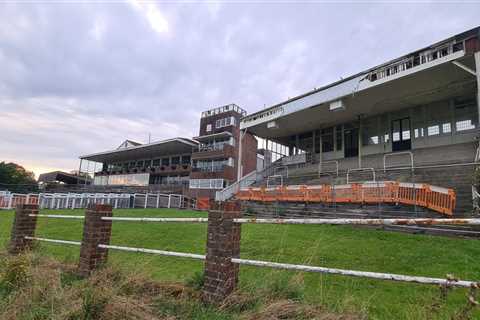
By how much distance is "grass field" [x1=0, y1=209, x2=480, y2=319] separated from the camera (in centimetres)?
Answer: 337

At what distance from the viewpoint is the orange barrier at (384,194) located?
962cm

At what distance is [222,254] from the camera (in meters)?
3.19

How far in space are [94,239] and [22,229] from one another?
2.82 metres

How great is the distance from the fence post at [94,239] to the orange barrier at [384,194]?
9.11 m

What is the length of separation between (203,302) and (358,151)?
2002cm

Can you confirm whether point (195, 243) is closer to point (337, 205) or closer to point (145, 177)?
point (337, 205)

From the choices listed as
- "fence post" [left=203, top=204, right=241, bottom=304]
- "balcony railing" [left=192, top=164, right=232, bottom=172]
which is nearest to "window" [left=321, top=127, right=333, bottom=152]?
"balcony railing" [left=192, top=164, right=232, bottom=172]

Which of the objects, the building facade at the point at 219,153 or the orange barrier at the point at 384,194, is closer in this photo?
the orange barrier at the point at 384,194

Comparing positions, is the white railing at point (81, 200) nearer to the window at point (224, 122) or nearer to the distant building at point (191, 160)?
the distant building at point (191, 160)

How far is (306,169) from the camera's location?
72.2 feet

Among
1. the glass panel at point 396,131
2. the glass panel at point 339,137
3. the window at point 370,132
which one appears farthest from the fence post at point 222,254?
the glass panel at point 339,137

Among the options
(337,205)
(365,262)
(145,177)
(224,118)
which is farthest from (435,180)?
(145,177)

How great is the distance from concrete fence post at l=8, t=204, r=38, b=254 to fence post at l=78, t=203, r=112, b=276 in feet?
8.17

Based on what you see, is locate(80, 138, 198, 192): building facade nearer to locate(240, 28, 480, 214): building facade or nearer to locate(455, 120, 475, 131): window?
locate(240, 28, 480, 214): building facade
